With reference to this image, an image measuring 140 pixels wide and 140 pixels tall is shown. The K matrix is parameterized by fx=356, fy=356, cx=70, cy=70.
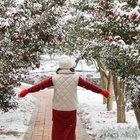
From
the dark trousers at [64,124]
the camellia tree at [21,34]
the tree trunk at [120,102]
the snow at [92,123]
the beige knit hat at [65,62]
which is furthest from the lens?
the tree trunk at [120,102]

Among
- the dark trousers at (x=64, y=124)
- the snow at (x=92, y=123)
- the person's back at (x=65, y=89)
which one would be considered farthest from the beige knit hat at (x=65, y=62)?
the snow at (x=92, y=123)

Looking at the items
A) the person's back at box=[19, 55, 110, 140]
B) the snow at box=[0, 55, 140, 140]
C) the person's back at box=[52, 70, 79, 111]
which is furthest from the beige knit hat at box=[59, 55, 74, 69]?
the snow at box=[0, 55, 140, 140]

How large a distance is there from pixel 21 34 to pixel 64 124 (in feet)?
11.9

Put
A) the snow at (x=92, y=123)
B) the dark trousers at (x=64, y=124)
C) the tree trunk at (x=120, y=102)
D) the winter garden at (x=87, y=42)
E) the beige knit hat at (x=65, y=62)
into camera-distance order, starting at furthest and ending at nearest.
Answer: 1. the tree trunk at (x=120, y=102)
2. the snow at (x=92, y=123)
3. the winter garden at (x=87, y=42)
4. the dark trousers at (x=64, y=124)
5. the beige knit hat at (x=65, y=62)

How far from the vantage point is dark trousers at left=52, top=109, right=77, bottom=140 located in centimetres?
627

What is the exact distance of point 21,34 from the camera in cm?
920

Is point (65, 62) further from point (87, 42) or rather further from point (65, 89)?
point (87, 42)

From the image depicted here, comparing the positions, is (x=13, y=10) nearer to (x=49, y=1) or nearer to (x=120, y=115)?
(x=49, y=1)

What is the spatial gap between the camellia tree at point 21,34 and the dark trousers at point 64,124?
2.77 metres

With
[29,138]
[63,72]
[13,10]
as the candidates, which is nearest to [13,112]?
[29,138]

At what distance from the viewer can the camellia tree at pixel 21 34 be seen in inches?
343

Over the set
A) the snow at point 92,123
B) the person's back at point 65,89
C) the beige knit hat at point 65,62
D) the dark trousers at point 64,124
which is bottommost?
the snow at point 92,123

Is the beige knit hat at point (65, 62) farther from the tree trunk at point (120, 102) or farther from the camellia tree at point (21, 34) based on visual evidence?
the tree trunk at point (120, 102)

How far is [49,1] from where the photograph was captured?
33.1ft
